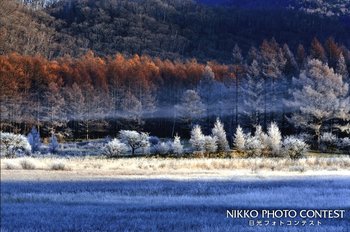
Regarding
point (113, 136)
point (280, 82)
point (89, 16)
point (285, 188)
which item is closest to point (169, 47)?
point (89, 16)

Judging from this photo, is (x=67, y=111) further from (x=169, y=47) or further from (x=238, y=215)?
(x=169, y=47)

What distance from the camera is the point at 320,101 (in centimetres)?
3959

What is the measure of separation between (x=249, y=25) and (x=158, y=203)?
123 m

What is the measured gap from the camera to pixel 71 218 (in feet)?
28.7

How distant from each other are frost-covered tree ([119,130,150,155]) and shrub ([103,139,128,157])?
1062 mm

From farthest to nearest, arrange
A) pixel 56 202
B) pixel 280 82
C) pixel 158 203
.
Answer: pixel 280 82, pixel 158 203, pixel 56 202

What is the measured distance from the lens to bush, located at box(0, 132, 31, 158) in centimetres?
970

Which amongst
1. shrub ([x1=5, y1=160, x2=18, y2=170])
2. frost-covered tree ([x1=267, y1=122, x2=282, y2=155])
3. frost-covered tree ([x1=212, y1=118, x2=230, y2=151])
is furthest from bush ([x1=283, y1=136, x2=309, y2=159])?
shrub ([x1=5, y1=160, x2=18, y2=170])

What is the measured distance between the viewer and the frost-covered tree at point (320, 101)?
3881 cm

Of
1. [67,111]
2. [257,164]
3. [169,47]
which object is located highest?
[169,47]

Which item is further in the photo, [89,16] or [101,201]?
[89,16]

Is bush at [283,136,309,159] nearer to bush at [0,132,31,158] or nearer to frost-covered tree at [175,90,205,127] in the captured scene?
frost-covered tree at [175,90,205,127]

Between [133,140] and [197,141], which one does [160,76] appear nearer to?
[197,141]

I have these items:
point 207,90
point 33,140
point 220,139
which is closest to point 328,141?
point 220,139
